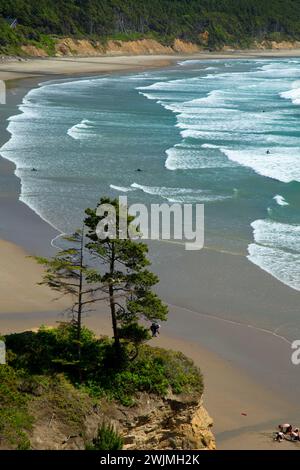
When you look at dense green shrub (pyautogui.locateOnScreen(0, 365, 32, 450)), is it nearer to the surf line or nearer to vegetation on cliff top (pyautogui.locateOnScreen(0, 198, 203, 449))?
vegetation on cliff top (pyautogui.locateOnScreen(0, 198, 203, 449))

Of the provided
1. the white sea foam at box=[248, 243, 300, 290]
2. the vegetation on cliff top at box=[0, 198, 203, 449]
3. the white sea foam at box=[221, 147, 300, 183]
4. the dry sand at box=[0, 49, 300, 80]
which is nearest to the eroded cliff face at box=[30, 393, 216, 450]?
the vegetation on cliff top at box=[0, 198, 203, 449]

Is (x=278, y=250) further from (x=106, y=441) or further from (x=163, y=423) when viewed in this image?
(x=106, y=441)

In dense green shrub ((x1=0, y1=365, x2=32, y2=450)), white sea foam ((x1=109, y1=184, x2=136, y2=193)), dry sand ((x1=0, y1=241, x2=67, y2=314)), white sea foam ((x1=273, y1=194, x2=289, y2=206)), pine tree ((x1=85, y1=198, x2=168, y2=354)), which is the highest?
pine tree ((x1=85, y1=198, x2=168, y2=354))

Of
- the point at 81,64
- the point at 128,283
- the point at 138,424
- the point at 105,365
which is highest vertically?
the point at 81,64

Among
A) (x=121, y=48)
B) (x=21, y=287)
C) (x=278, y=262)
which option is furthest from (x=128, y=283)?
(x=121, y=48)

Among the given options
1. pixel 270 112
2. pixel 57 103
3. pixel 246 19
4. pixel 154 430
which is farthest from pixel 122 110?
pixel 246 19

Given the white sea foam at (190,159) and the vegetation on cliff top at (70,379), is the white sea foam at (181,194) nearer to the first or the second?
the white sea foam at (190,159)
